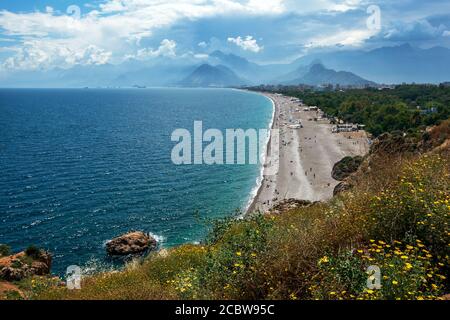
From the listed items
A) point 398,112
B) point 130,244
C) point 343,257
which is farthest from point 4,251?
point 398,112

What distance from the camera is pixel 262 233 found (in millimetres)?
7113

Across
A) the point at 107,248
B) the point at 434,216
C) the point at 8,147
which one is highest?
the point at 434,216

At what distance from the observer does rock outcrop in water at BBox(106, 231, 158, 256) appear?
97.5 feet

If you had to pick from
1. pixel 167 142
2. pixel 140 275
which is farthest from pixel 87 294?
pixel 167 142

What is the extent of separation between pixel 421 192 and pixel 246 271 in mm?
3441

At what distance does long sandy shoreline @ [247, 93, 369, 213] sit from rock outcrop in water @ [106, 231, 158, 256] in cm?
999

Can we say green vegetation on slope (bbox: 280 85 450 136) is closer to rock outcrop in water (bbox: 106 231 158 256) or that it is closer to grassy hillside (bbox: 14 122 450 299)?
rock outcrop in water (bbox: 106 231 158 256)

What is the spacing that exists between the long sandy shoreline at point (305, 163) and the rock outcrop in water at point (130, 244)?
9.99 meters

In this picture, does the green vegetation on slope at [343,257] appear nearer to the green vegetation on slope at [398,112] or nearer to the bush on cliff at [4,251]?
the bush on cliff at [4,251]

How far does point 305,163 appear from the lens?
59.5 m

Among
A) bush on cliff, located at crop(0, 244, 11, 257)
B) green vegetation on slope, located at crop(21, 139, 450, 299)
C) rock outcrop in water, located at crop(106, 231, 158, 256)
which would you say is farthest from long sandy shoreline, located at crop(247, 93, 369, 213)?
green vegetation on slope, located at crop(21, 139, 450, 299)

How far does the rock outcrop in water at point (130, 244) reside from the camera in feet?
97.5

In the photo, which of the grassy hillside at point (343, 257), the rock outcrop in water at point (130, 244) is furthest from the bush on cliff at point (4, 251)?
the grassy hillside at point (343, 257)
